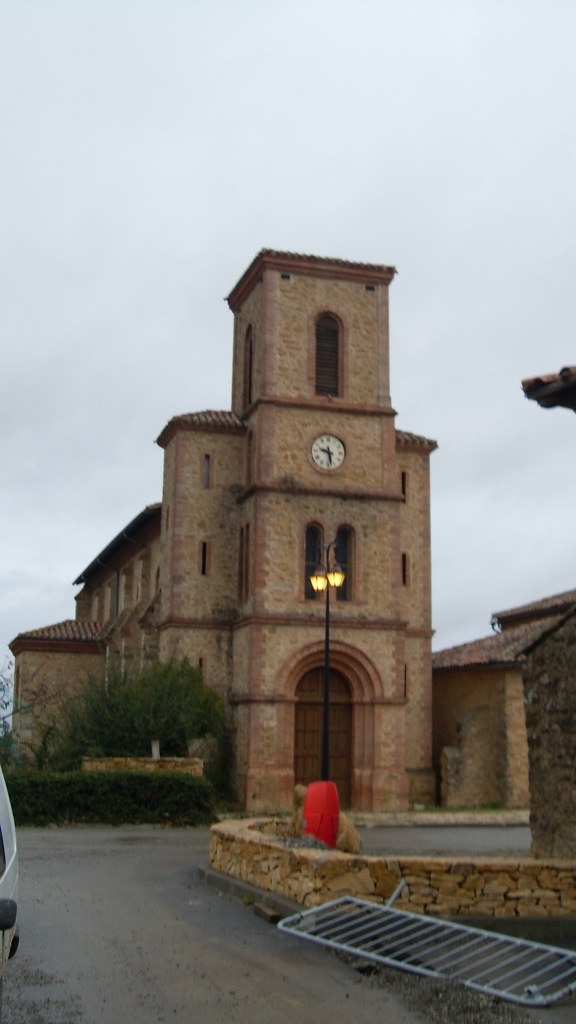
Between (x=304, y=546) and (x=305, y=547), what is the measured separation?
0.39 ft

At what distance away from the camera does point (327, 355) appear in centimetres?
3362

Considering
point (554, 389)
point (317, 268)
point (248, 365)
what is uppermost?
point (317, 268)

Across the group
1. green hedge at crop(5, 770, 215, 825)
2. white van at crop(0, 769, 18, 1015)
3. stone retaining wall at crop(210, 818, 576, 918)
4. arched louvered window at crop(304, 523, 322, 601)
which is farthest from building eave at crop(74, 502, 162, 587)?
white van at crop(0, 769, 18, 1015)

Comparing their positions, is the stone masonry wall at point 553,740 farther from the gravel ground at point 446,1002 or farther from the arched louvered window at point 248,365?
the arched louvered window at point 248,365

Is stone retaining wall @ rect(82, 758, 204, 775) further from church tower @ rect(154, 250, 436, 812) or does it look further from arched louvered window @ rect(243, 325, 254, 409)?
arched louvered window @ rect(243, 325, 254, 409)

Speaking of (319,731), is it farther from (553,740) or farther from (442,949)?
(442,949)

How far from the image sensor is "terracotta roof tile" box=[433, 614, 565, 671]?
3127 centimetres

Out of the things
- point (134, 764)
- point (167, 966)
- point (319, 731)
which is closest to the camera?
point (167, 966)

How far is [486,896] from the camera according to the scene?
442 inches

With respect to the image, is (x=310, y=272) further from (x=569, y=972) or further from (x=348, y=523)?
(x=569, y=972)

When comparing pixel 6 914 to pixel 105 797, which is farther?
pixel 105 797

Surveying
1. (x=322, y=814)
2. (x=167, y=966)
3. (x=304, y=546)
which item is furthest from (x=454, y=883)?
(x=304, y=546)

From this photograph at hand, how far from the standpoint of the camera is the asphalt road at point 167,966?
26.9ft

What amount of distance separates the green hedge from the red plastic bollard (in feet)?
30.0
